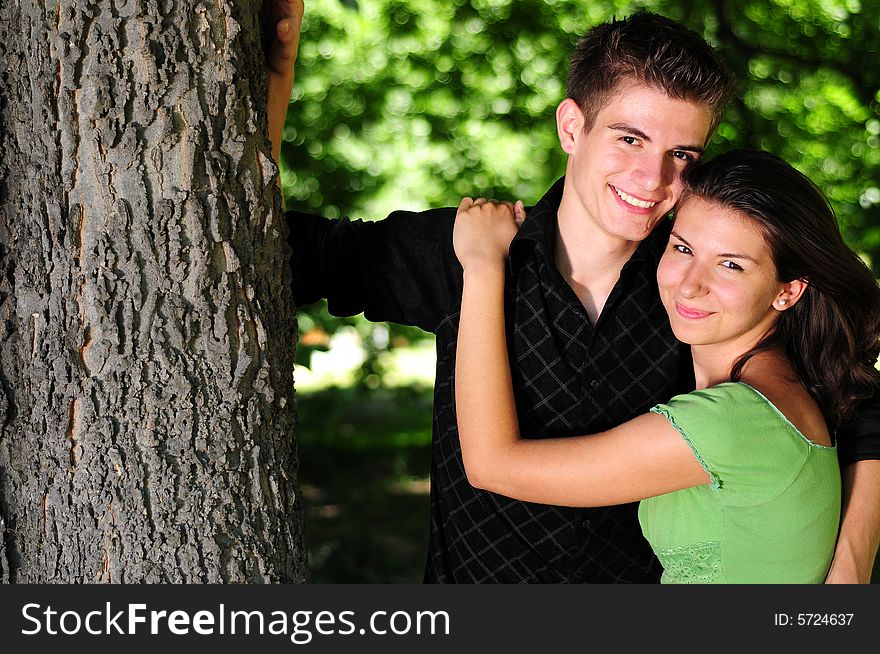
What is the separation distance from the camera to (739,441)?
6.32ft

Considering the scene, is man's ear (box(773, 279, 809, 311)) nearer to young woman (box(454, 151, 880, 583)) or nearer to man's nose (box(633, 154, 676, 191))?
young woman (box(454, 151, 880, 583))

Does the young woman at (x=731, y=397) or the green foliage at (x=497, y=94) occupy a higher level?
the green foliage at (x=497, y=94)

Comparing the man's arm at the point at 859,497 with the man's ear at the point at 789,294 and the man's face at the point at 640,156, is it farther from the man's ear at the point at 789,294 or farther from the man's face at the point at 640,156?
the man's face at the point at 640,156

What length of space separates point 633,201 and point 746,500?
0.76 metres

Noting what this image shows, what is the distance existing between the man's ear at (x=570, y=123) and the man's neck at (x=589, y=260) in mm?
175

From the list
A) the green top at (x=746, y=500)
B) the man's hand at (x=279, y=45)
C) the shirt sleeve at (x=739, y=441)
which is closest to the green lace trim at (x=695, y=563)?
the green top at (x=746, y=500)

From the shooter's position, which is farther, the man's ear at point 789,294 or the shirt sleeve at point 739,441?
the man's ear at point 789,294

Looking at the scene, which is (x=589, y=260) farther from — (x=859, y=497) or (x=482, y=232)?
(x=859, y=497)

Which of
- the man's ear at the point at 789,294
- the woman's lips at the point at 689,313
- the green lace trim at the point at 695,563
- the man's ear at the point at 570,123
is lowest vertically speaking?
the green lace trim at the point at 695,563

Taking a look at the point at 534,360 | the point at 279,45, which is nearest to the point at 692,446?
the point at 534,360

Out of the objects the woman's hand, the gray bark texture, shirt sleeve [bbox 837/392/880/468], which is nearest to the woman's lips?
the woman's hand

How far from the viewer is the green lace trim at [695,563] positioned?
2.06 m

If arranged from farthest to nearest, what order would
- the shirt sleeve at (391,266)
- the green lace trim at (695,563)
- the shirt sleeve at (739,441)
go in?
the shirt sleeve at (391,266) < the green lace trim at (695,563) < the shirt sleeve at (739,441)

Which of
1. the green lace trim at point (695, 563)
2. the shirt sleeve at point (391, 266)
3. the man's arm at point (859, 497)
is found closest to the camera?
the green lace trim at point (695, 563)
